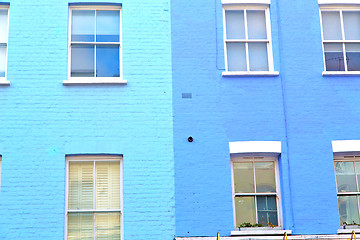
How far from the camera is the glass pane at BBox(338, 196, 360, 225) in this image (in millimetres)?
11883

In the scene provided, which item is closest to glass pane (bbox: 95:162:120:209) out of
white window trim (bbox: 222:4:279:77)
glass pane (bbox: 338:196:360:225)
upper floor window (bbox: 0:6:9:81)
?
upper floor window (bbox: 0:6:9:81)

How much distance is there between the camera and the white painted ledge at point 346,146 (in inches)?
465

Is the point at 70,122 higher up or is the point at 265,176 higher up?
the point at 70,122

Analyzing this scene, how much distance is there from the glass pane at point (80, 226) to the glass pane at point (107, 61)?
304 cm

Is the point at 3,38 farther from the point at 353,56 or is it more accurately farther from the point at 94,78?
the point at 353,56

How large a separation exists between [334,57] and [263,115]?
2210mm

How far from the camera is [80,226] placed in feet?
37.4

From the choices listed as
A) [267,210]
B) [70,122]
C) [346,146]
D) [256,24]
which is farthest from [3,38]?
[346,146]

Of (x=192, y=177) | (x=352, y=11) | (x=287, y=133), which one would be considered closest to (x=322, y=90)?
(x=287, y=133)

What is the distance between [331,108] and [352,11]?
246 centimetres

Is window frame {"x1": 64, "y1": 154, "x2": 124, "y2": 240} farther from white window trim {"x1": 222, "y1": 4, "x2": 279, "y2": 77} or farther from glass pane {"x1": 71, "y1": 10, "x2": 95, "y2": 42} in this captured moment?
white window trim {"x1": 222, "y1": 4, "x2": 279, "y2": 77}

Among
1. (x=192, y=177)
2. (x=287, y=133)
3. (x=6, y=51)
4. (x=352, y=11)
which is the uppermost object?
(x=352, y=11)

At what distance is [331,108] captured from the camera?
12062 mm

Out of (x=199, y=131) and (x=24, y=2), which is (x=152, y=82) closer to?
(x=199, y=131)
